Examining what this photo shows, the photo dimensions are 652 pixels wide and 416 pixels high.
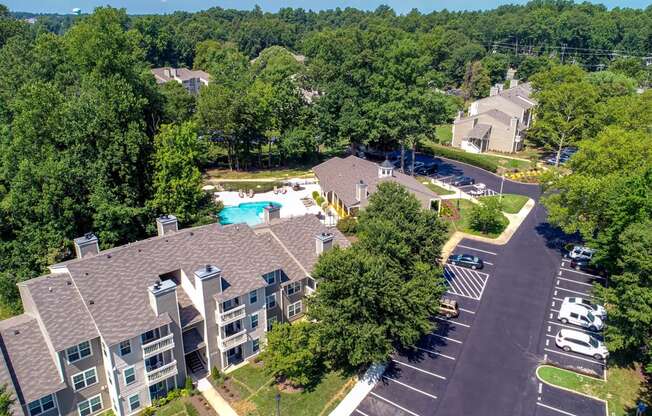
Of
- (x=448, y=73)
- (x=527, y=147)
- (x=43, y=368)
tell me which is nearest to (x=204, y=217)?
(x=43, y=368)

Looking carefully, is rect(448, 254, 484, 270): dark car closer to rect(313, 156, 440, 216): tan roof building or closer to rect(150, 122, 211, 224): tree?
rect(313, 156, 440, 216): tan roof building

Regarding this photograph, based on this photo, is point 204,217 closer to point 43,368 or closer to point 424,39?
point 43,368

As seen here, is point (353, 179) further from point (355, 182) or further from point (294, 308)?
point (294, 308)

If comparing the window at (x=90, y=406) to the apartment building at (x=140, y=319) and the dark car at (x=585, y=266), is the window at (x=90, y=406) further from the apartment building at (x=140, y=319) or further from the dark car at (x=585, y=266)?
the dark car at (x=585, y=266)

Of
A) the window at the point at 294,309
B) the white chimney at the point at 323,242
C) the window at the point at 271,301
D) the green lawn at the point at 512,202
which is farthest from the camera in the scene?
the green lawn at the point at 512,202

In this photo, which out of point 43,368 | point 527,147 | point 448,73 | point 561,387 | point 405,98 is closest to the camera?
point 43,368

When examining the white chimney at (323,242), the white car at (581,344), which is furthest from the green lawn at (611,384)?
the white chimney at (323,242)
